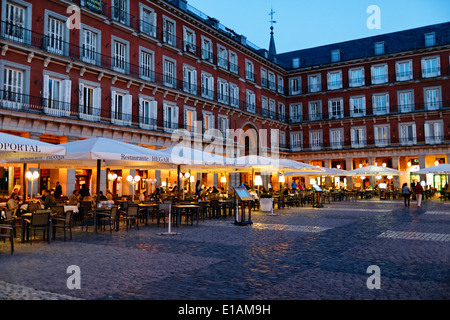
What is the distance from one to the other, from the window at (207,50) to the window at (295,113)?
17.1 m

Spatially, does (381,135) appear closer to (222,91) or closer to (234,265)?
(222,91)

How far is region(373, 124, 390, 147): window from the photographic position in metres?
41.6

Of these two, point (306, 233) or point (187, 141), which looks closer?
point (306, 233)

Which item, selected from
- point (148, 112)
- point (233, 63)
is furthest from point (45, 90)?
point (233, 63)

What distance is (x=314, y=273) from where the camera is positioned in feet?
20.9

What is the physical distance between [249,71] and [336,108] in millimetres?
12586

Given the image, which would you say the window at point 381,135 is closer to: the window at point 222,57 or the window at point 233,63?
the window at point 233,63

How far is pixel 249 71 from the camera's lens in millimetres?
39156

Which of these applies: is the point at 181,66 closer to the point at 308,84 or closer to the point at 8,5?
the point at 8,5

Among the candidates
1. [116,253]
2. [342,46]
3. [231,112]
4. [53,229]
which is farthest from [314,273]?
[342,46]

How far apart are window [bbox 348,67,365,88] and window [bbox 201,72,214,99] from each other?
19.0 m
